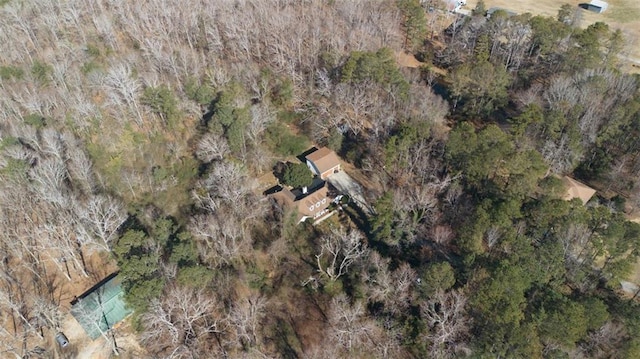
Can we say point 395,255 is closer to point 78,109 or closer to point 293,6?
point 78,109

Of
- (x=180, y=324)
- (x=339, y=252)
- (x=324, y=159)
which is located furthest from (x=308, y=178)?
(x=180, y=324)

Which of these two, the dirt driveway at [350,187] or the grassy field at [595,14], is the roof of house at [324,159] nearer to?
the dirt driveway at [350,187]

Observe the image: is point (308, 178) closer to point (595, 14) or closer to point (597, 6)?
point (595, 14)

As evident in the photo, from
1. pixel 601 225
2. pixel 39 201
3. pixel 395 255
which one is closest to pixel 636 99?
pixel 601 225

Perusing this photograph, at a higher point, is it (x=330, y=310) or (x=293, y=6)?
(x=293, y=6)

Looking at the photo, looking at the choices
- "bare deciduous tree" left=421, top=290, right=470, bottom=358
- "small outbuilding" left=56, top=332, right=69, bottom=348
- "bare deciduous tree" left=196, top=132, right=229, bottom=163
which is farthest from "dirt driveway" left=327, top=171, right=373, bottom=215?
"small outbuilding" left=56, top=332, right=69, bottom=348
